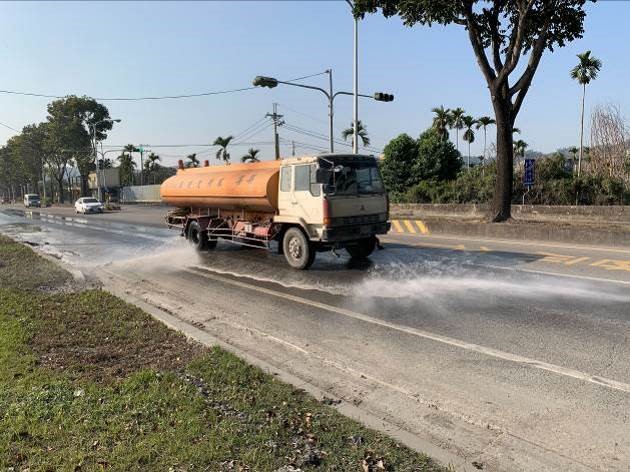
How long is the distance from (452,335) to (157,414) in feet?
12.0

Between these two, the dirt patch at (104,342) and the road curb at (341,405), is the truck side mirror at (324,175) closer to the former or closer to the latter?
the road curb at (341,405)

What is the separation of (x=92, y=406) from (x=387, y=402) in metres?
2.47

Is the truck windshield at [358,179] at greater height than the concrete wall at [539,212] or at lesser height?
greater

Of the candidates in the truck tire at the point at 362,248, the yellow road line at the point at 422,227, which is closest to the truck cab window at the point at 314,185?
the truck tire at the point at 362,248

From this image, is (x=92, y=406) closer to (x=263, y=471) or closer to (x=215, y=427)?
(x=215, y=427)

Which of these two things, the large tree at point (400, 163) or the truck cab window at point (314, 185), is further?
the large tree at point (400, 163)

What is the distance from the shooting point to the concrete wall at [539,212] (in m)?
19.0

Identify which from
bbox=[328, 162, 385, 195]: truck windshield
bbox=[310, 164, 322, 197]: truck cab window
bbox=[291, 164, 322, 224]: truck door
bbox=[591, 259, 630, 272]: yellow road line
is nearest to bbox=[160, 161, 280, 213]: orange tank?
bbox=[291, 164, 322, 224]: truck door

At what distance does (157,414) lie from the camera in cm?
410

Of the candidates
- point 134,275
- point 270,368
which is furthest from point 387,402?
point 134,275

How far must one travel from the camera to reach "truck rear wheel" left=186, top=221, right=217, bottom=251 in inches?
600

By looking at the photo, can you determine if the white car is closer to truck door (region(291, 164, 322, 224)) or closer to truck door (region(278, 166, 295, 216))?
truck door (region(278, 166, 295, 216))

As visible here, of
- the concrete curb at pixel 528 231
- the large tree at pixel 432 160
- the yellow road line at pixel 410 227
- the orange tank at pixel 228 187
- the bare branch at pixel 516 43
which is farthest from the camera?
the large tree at pixel 432 160

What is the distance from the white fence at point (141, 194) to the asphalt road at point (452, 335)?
54936 millimetres
